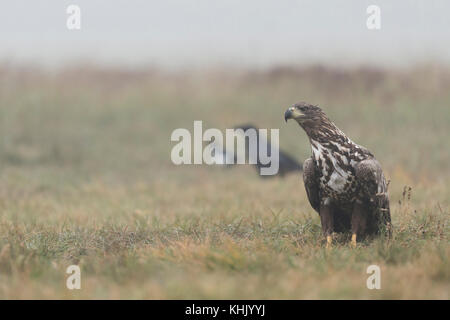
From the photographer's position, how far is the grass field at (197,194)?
184 inches

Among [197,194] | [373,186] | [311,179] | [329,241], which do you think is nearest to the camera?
[373,186]

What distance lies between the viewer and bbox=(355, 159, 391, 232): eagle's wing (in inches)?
210

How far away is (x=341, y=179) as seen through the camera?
5.43m

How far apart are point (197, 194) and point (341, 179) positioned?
5125mm

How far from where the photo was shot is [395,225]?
19.7 ft

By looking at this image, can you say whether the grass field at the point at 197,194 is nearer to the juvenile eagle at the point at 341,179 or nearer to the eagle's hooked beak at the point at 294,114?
the juvenile eagle at the point at 341,179

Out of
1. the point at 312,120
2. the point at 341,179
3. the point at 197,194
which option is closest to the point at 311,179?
the point at 341,179

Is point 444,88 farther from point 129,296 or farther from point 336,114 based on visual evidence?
point 129,296

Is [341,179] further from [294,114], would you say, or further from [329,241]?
[294,114]

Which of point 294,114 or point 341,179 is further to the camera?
point 294,114

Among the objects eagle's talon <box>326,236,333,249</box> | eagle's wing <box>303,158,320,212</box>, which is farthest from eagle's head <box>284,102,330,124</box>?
eagle's talon <box>326,236,333,249</box>

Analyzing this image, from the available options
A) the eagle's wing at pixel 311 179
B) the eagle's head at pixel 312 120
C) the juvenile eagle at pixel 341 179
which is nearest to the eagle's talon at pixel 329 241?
the juvenile eagle at pixel 341 179

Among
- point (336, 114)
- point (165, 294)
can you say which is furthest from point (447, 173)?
point (165, 294)
